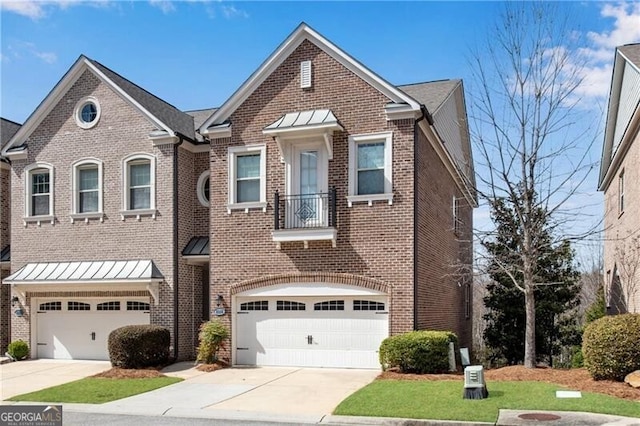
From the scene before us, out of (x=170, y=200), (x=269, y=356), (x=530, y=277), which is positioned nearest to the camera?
(x=530, y=277)

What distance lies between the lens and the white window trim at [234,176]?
17938 millimetres

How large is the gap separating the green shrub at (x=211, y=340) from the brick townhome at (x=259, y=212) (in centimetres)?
38

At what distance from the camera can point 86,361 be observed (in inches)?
771

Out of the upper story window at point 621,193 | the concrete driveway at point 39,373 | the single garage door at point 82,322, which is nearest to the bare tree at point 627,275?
the upper story window at point 621,193

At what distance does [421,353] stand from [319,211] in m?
4.66

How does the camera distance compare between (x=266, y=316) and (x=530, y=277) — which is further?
(x=266, y=316)

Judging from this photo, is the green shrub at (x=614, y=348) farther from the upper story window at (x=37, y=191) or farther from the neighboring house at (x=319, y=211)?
the upper story window at (x=37, y=191)

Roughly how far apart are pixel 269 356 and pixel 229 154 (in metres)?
5.77

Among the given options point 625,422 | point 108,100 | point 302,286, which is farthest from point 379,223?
point 108,100

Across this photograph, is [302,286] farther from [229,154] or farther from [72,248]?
[72,248]

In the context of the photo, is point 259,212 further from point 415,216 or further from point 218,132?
point 415,216

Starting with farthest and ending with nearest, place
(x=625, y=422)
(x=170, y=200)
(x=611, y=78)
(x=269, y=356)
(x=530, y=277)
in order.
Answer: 1. (x=611, y=78)
2. (x=170, y=200)
3. (x=269, y=356)
4. (x=530, y=277)
5. (x=625, y=422)

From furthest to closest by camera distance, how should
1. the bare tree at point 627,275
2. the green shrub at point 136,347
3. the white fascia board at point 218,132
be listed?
the white fascia board at point 218,132, the bare tree at point 627,275, the green shrub at point 136,347

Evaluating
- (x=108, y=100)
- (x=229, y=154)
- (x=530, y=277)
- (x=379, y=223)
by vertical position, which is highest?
(x=108, y=100)
